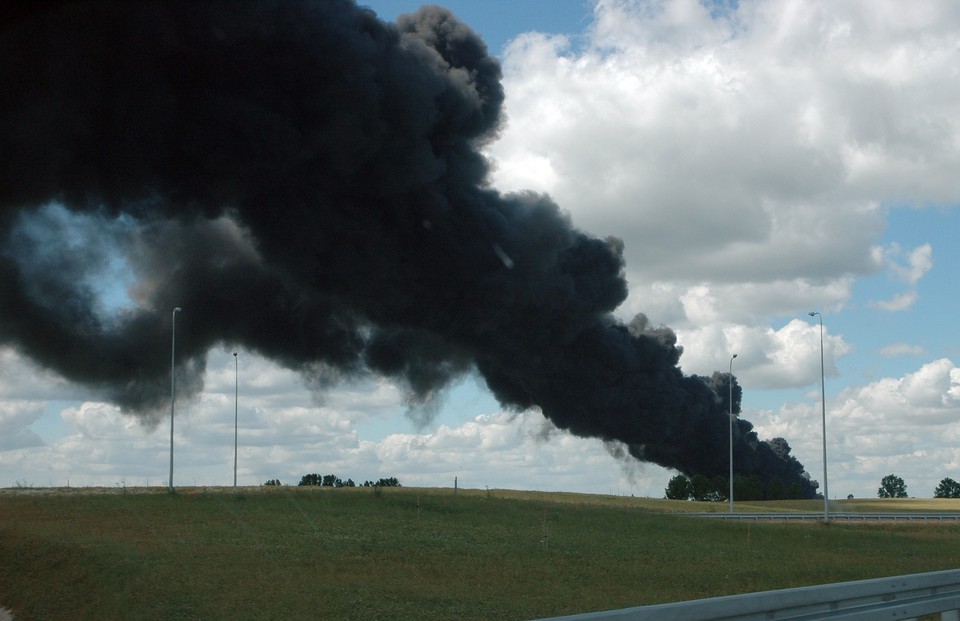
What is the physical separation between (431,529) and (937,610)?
18.3 meters

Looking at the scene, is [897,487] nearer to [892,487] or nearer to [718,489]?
[892,487]

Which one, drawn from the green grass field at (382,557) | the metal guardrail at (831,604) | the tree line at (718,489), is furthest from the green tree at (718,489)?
the metal guardrail at (831,604)

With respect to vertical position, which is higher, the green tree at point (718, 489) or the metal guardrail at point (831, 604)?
the metal guardrail at point (831, 604)

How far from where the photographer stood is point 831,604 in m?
9.77

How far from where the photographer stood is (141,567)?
696 inches

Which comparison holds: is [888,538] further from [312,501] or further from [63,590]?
[63,590]

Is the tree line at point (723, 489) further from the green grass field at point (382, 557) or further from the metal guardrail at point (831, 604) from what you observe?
the metal guardrail at point (831, 604)

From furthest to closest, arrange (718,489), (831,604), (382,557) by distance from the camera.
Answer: (718,489) < (382,557) < (831,604)

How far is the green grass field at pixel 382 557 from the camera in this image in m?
15.1

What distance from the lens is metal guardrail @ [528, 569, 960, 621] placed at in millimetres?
8055

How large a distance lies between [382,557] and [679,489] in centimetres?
4823

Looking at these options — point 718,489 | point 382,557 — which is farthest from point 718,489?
point 382,557

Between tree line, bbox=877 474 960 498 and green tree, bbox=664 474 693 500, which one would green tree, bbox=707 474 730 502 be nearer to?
green tree, bbox=664 474 693 500

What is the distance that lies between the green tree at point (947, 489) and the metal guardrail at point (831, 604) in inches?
3957
